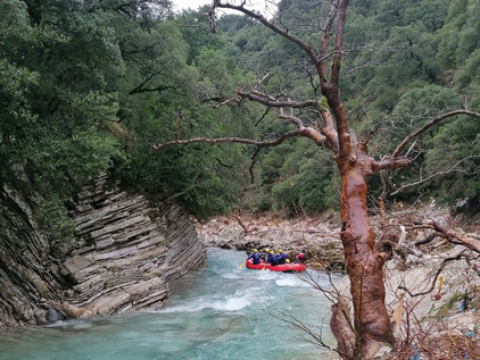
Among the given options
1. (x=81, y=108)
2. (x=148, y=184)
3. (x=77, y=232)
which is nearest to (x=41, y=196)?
(x=77, y=232)

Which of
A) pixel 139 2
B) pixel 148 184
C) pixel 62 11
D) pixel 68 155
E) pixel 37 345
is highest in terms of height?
pixel 139 2

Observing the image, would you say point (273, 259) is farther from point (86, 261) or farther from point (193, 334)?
point (193, 334)

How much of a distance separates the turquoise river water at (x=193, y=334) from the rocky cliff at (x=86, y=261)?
0.52 meters

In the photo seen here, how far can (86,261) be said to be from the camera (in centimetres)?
917

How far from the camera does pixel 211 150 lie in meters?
14.4

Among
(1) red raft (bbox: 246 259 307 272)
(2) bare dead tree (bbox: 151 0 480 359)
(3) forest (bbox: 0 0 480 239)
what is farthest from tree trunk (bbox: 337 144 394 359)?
(1) red raft (bbox: 246 259 307 272)

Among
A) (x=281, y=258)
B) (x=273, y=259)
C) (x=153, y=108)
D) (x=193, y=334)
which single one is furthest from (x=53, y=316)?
(x=281, y=258)

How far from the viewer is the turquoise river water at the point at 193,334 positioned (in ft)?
21.1

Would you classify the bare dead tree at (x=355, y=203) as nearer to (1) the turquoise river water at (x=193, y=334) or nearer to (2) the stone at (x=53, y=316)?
(1) the turquoise river water at (x=193, y=334)

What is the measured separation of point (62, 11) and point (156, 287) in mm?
6452

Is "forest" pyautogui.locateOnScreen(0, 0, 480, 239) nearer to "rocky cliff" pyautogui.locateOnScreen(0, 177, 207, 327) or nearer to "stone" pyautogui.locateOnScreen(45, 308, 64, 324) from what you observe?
"rocky cliff" pyautogui.locateOnScreen(0, 177, 207, 327)

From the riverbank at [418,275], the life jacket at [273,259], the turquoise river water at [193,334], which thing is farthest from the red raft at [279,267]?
the turquoise river water at [193,334]

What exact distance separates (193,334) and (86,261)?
127 inches

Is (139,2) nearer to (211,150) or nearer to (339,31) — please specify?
(211,150)
